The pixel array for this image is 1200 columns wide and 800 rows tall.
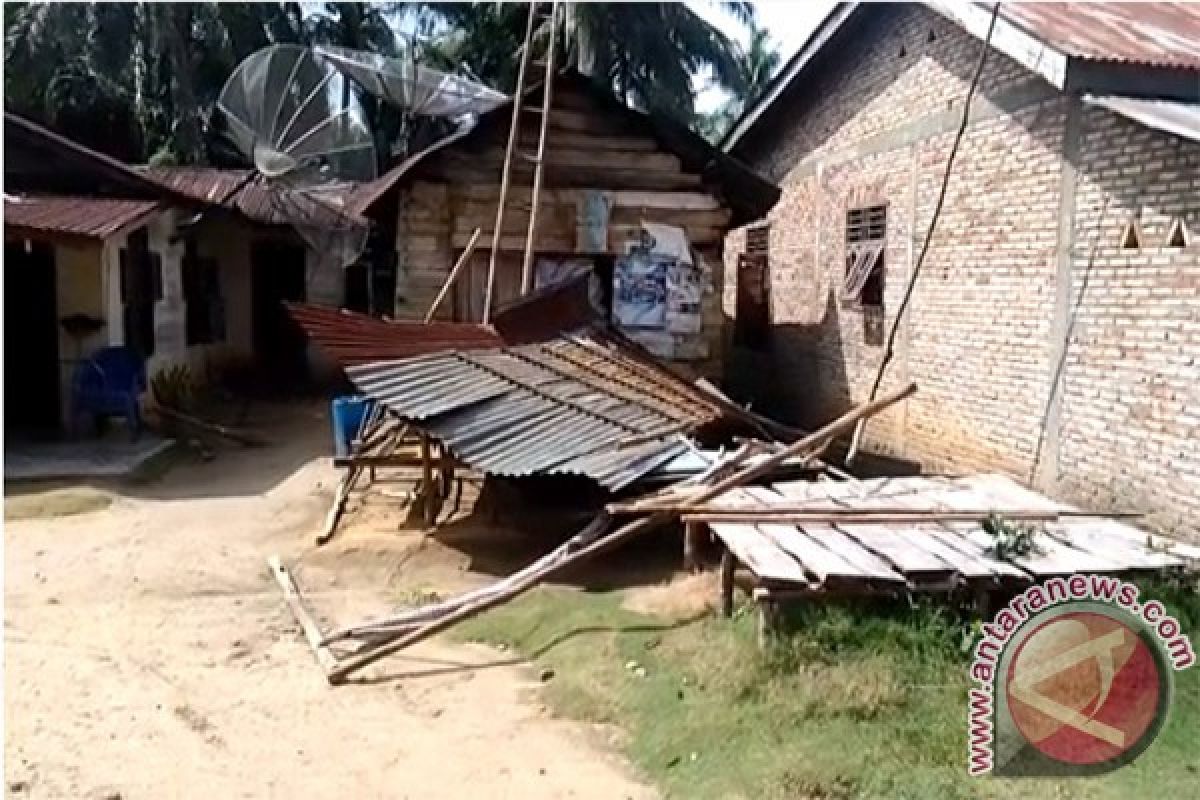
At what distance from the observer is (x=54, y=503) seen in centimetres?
873

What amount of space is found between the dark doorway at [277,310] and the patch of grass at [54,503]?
8.95 m

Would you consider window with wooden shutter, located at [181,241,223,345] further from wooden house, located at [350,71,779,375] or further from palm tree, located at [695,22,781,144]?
palm tree, located at [695,22,781,144]

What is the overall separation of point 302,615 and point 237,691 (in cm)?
101

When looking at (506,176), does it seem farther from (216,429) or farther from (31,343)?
(31,343)

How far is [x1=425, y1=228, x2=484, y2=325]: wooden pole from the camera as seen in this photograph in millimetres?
10219

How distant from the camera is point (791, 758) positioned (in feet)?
13.5

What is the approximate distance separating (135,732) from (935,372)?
7191 mm

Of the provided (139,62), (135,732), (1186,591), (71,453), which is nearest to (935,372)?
(1186,591)

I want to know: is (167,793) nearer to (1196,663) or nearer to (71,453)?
(1196,663)

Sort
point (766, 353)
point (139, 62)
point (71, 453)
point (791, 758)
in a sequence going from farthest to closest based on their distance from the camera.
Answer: point (139, 62)
point (766, 353)
point (71, 453)
point (791, 758)

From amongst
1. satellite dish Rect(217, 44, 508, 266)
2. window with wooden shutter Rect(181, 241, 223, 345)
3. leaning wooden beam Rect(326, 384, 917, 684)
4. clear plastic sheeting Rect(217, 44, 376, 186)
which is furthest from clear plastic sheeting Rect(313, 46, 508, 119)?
leaning wooden beam Rect(326, 384, 917, 684)

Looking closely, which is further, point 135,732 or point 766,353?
point 766,353

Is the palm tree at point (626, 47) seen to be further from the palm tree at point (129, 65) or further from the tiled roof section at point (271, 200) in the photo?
the tiled roof section at point (271, 200)

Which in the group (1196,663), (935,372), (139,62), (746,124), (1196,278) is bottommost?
(1196,663)
